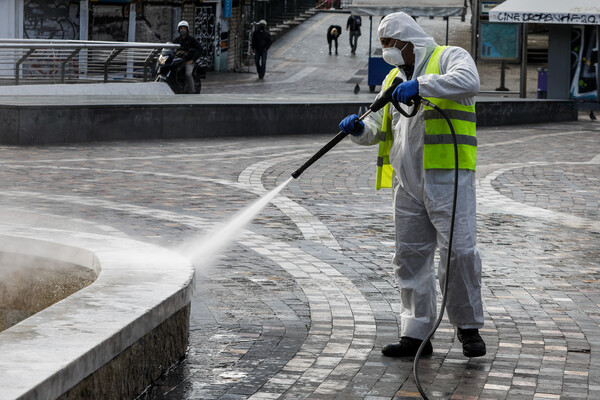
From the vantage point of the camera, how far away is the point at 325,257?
827 centimetres

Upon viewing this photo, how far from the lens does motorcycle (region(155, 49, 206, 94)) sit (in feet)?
74.3

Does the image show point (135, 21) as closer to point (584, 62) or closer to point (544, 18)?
point (544, 18)

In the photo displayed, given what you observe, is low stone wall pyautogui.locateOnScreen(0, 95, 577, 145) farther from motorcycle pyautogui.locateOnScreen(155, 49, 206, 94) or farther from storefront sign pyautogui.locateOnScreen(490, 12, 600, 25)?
storefront sign pyautogui.locateOnScreen(490, 12, 600, 25)

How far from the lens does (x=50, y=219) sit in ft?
25.7

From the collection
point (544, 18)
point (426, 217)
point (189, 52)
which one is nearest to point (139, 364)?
point (426, 217)

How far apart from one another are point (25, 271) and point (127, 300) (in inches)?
55.6

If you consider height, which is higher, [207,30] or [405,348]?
[207,30]

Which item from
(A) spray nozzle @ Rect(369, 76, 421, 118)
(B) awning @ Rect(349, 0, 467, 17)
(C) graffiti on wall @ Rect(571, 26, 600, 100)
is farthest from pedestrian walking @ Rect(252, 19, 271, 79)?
(A) spray nozzle @ Rect(369, 76, 421, 118)

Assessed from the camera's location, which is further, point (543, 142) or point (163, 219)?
point (543, 142)

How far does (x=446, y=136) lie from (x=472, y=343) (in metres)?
1.02

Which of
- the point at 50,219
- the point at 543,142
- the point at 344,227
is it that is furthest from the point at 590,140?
the point at 50,219

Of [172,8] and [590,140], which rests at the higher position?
[172,8]

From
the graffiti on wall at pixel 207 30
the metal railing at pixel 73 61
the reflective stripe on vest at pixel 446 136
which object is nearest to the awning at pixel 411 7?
the graffiti on wall at pixel 207 30

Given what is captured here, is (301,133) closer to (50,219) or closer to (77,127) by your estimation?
(77,127)
